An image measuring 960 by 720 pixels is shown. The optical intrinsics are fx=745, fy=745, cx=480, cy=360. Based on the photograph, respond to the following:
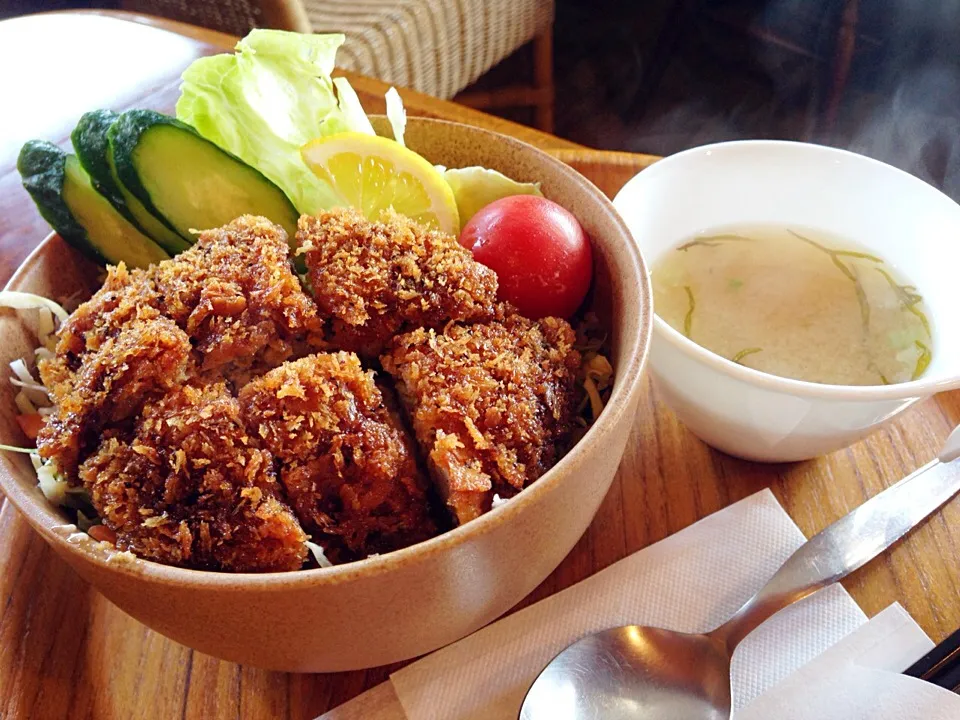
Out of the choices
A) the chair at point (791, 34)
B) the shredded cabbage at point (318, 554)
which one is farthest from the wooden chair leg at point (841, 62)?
the shredded cabbage at point (318, 554)

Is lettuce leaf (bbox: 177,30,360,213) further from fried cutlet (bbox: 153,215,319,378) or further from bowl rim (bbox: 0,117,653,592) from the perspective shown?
bowl rim (bbox: 0,117,653,592)

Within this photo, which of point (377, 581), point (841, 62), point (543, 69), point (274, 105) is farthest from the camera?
point (543, 69)

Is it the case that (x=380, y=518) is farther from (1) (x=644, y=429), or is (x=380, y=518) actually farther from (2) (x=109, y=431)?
(1) (x=644, y=429)

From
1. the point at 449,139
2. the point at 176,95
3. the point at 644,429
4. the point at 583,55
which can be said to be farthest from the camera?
the point at 583,55

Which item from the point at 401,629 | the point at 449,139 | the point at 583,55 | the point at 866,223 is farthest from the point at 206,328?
the point at 583,55

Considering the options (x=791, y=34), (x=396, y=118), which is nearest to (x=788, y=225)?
(x=396, y=118)

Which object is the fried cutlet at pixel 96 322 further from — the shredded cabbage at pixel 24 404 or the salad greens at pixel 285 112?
the salad greens at pixel 285 112

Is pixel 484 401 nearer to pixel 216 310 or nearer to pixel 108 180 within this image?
pixel 216 310
